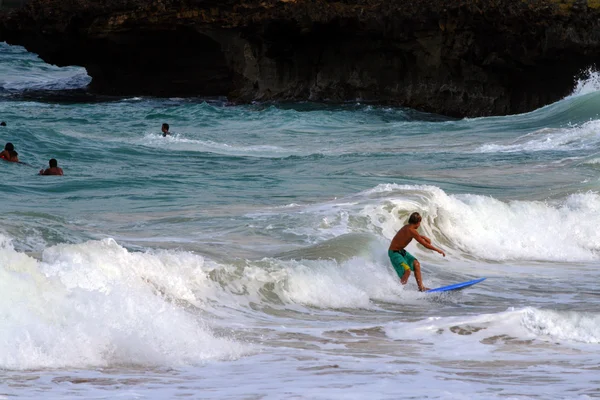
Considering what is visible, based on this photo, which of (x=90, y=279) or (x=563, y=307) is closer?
(x=90, y=279)

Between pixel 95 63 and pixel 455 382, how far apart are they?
39183 millimetres

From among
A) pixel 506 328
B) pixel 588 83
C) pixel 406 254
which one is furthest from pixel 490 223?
pixel 588 83

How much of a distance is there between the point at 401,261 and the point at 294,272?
129cm

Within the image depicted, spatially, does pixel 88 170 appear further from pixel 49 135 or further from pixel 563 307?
pixel 563 307

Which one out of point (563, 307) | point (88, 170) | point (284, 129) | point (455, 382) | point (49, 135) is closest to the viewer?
point (455, 382)

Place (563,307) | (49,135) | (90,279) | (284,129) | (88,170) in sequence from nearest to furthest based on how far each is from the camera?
(90,279), (563,307), (88,170), (49,135), (284,129)

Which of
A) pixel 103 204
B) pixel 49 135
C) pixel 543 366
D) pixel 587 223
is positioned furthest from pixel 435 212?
pixel 49 135

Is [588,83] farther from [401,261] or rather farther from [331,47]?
[401,261]

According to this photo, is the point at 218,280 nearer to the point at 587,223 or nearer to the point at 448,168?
the point at 587,223

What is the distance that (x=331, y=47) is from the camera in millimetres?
39719

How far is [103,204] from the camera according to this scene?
1585 centimetres

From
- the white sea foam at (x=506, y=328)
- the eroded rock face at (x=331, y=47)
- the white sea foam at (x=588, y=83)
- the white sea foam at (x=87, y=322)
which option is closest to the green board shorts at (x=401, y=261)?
the white sea foam at (x=506, y=328)

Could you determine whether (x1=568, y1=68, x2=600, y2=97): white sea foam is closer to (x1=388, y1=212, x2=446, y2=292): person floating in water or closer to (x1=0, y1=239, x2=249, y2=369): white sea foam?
(x1=388, y1=212, x2=446, y2=292): person floating in water

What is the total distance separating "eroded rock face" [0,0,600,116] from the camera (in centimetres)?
3444
